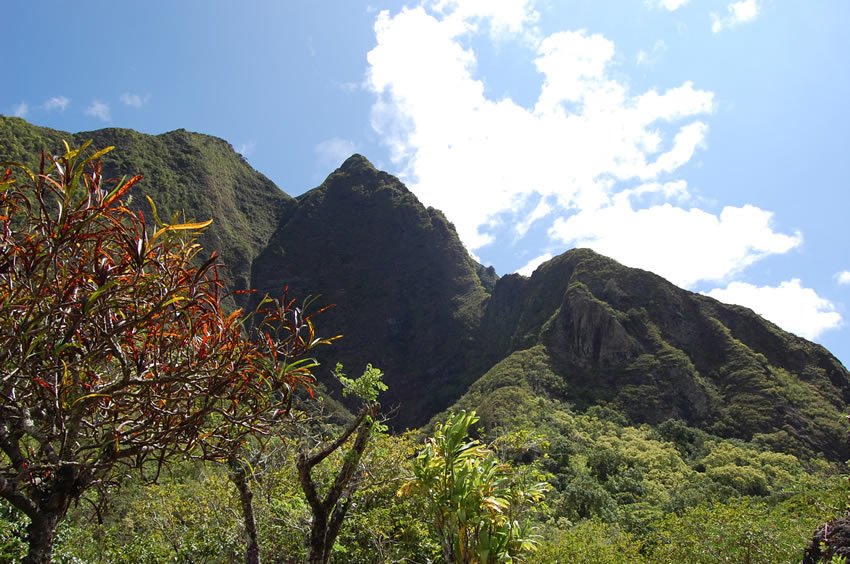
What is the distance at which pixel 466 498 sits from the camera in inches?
224

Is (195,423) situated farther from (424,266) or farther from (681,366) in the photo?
(424,266)

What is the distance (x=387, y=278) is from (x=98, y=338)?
114405 millimetres

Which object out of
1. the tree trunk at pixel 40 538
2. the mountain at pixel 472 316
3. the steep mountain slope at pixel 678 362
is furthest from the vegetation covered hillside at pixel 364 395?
the mountain at pixel 472 316

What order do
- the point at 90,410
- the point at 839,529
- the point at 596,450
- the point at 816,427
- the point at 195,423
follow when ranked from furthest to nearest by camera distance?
the point at 816,427
the point at 596,450
the point at 839,529
the point at 90,410
the point at 195,423

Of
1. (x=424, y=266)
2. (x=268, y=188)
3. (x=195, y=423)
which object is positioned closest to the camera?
(x=195, y=423)

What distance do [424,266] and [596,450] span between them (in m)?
74.3

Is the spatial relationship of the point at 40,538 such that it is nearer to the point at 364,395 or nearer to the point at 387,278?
the point at 364,395

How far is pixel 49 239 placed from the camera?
1.97 meters

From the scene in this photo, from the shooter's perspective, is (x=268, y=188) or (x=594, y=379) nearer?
(x=594, y=379)

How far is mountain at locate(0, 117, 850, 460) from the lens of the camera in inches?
2350

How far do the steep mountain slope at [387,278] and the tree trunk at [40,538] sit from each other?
8556 cm

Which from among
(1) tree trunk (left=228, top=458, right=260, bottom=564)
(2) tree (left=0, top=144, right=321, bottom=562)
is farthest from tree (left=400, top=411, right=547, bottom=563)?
(2) tree (left=0, top=144, right=321, bottom=562)

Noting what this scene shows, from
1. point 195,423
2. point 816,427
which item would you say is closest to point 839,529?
point 195,423

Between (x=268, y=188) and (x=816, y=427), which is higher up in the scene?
(x=268, y=188)
